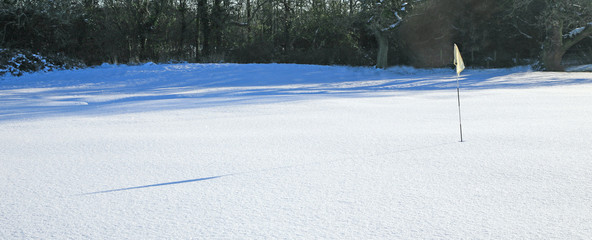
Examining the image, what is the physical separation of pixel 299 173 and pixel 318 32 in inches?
798

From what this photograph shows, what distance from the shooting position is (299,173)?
3613 millimetres

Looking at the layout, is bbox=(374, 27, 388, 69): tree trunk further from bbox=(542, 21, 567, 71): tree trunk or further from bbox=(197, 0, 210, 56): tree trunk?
bbox=(197, 0, 210, 56): tree trunk

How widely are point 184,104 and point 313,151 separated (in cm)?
536

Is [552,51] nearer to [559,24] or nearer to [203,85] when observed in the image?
[559,24]

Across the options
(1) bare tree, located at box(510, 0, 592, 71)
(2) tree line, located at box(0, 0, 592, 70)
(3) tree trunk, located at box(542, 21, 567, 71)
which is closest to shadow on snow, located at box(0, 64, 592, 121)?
(3) tree trunk, located at box(542, 21, 567, 71)

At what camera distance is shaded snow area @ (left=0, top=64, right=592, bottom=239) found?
100 inches

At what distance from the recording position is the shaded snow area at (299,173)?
8.35 feet

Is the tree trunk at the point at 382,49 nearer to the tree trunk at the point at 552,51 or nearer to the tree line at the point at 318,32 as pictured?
the tree line at the point at 318,32

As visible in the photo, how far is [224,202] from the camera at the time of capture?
9.61ft

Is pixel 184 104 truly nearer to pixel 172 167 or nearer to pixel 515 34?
pixel 172 167

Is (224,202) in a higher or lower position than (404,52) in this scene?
lower

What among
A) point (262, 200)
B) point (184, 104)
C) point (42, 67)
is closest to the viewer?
point (262, 200)

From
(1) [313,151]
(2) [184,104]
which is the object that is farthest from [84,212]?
(2) [184,104]

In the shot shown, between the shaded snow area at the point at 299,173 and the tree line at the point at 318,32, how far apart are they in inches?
445
